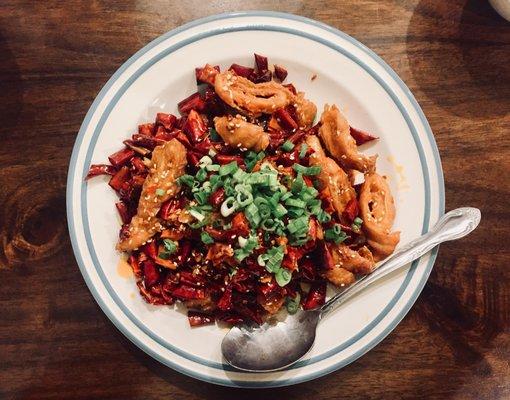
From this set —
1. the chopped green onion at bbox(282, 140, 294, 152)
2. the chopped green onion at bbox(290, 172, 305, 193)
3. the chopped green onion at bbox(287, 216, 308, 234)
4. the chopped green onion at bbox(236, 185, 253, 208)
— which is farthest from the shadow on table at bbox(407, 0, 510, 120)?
the chopped green onion at bbox(236, 185, 253, 208)

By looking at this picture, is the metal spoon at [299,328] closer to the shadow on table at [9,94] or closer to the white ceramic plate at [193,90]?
the white ceramic plate at [193,90]

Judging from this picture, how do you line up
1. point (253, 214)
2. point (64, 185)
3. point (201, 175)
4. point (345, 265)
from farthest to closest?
1. point (64, 185)
2. point (345, 265)
3. point (201, 175)
4. point (253, 214)

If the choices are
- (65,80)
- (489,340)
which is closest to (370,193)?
(489,340)

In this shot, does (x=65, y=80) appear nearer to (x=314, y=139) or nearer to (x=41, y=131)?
(x=41, y=131)

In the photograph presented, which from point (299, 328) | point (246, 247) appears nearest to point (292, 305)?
point (299, 328)

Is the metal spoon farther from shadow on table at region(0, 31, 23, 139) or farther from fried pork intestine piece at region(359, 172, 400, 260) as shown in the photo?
shadow on table at region(0, 31, 23, 139)

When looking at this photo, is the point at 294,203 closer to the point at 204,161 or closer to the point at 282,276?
the point at 282,276

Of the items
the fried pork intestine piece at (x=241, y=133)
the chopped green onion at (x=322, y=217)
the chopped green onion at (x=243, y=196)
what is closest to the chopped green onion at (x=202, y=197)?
the chopped green onion at (x=243, y=196)
